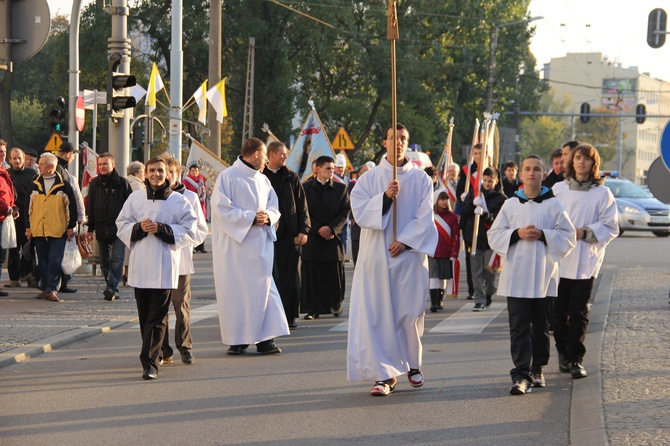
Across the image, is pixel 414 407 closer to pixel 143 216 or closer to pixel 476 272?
pixel 143 216

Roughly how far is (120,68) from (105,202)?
3.42 m

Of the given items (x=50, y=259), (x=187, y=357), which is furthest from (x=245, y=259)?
(x=50, y=259)

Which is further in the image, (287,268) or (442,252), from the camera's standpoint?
(442,252)

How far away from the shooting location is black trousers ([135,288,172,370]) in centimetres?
949

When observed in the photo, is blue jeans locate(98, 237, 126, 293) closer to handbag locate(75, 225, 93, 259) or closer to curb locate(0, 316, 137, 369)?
handbag locate(75, 225, 93, 259)

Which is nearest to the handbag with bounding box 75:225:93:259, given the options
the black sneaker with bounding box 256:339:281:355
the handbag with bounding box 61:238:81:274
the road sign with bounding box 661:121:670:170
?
the handbag with bounding box 61:238:81:274

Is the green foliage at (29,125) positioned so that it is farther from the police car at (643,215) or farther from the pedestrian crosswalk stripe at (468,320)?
the pedestrian crosswalk stripe at (468,320)

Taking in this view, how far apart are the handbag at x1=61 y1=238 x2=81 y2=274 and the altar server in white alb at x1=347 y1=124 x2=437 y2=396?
23.5 ft

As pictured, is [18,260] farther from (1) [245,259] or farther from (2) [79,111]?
(2) [79,111]

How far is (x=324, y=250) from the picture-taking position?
555 inches

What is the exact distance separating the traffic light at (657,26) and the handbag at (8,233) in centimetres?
1855

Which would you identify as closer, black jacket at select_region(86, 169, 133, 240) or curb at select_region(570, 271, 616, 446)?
curb at select_region(570, 271, 616, 446)

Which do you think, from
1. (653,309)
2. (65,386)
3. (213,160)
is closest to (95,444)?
(65,386)

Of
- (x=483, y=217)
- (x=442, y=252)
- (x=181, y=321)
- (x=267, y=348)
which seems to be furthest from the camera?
(x=483, y=217)
